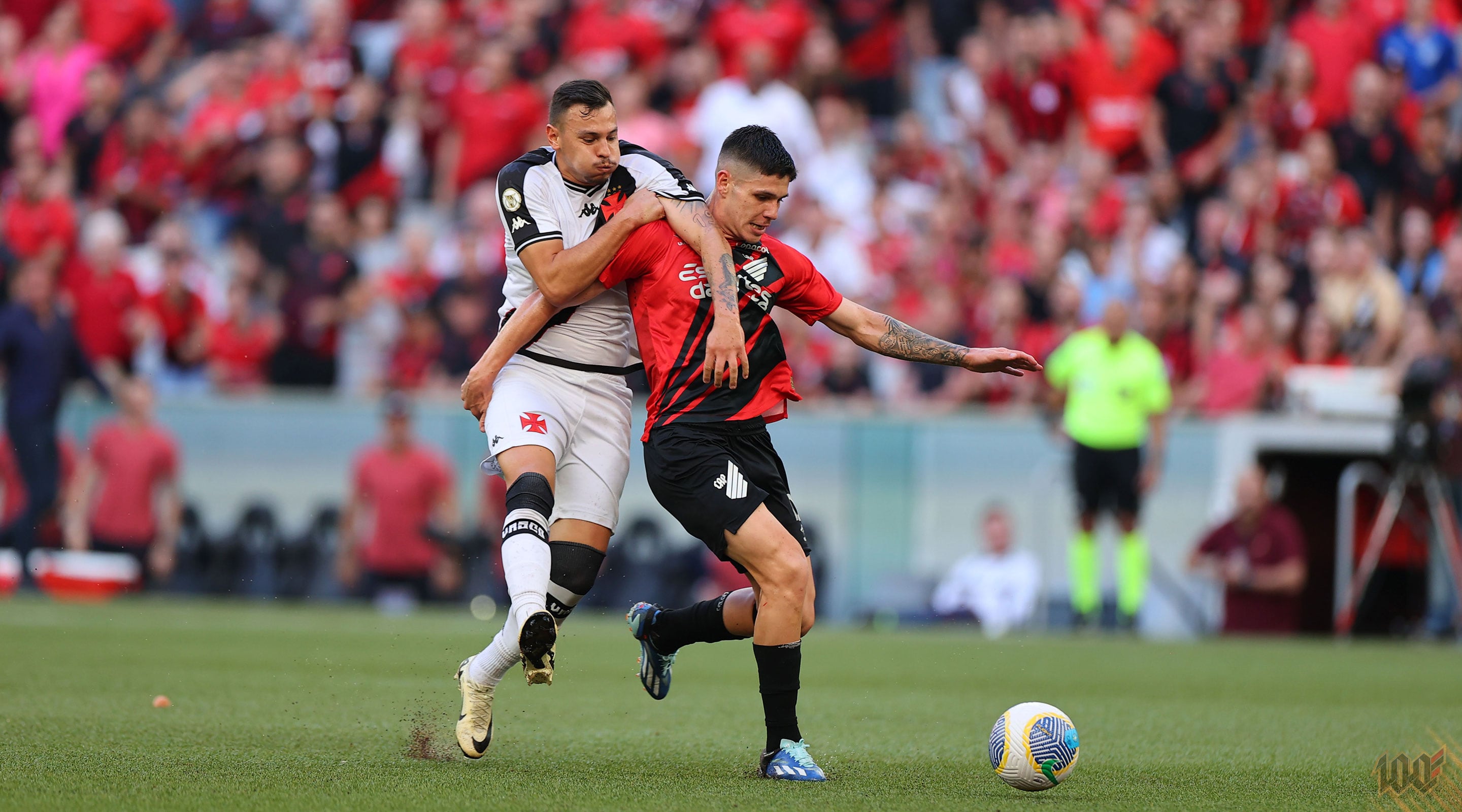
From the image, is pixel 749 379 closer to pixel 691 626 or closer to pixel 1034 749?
pixel 691 626

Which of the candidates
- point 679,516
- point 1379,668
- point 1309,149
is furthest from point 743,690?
point 1309,149

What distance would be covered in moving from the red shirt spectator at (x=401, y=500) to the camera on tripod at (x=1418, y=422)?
7.45 m

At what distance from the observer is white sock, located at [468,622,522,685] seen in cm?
578

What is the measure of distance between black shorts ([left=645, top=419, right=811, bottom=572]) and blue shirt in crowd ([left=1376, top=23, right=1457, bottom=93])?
12812mm

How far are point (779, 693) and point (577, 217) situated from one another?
69.9 inches

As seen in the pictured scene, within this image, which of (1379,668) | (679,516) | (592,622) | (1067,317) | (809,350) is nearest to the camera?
(679,516)

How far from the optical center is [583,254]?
5.71 metres

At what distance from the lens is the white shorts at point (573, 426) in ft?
19.6

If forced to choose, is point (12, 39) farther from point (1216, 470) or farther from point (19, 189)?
point (1216, 470)

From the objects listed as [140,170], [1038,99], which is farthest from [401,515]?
[1038,99]

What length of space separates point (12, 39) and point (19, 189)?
2.86 m

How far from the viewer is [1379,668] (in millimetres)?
10461

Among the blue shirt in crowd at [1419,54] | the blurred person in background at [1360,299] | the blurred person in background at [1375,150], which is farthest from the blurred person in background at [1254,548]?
the blue shirt in crowd at [1419,54]

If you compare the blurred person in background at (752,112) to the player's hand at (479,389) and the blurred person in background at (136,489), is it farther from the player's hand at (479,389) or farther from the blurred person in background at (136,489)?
the player's hand at (479,389)
